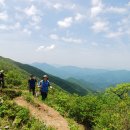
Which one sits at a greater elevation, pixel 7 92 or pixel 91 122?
pixel 7 92

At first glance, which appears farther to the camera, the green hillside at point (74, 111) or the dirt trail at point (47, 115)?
the dirt trail at point (47, 115)

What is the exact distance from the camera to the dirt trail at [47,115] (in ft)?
62.8

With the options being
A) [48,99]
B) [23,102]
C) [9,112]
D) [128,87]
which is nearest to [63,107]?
[48,99]

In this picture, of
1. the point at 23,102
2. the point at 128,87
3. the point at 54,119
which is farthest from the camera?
the point at 128,87

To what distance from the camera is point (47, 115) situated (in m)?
21.3

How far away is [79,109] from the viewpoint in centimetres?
2370

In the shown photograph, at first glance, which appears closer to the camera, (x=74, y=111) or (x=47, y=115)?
(x=47, y=115)

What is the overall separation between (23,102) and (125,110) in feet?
27.3

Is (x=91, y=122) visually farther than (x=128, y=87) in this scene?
No

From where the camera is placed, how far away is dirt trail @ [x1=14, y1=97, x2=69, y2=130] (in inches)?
754

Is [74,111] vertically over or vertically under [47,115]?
over

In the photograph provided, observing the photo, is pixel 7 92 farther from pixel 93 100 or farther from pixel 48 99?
pixel 93 100

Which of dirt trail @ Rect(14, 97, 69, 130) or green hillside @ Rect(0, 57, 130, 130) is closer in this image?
green hillside @ Rect(0, 57, 130, 130)

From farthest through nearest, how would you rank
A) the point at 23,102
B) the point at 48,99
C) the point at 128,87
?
the point at 128,87 < the point at 48,99 < the point at 23,102
